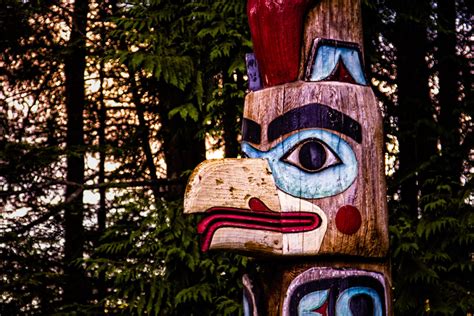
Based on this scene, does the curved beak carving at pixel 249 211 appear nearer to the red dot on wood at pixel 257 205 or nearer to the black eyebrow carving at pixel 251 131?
the red dot on wood at pixel 257 205

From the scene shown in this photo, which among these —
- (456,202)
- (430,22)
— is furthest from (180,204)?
(430,22)

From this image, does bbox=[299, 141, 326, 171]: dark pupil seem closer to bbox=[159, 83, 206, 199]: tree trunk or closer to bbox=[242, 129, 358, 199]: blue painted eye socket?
bbox=[242, 129, 358, 199]: blue painted eye socket

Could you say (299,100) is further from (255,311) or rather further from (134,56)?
(134,56)

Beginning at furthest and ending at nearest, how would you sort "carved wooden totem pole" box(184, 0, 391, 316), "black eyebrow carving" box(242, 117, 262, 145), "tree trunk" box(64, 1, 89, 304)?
"tree trunk" box(64, 1, 89, 304)
"black eyebrow carving" box(242, 117, 262, 145)
"carved wooden totem pole" box(184, 0, 391, 316)

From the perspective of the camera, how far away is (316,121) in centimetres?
402

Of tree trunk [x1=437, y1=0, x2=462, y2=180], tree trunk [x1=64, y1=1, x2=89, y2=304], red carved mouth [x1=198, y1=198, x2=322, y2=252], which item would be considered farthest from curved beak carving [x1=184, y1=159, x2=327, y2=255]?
tree trunk [x1=64, y1=1, x2=89, y2=304]

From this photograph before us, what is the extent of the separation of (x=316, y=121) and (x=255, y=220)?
63cm

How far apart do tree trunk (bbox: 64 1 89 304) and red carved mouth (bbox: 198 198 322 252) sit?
6562 millimetres

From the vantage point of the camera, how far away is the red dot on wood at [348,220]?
12.9ft

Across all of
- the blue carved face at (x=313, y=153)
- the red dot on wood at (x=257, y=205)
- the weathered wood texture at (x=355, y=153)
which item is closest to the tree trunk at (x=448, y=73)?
the weathered wood texture at (x=355, y=153)

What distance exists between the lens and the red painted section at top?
4.20m

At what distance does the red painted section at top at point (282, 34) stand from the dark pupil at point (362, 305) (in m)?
1.19

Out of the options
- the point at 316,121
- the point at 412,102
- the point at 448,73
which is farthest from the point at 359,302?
the point at 448,73

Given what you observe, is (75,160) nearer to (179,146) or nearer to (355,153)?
(179,146)
